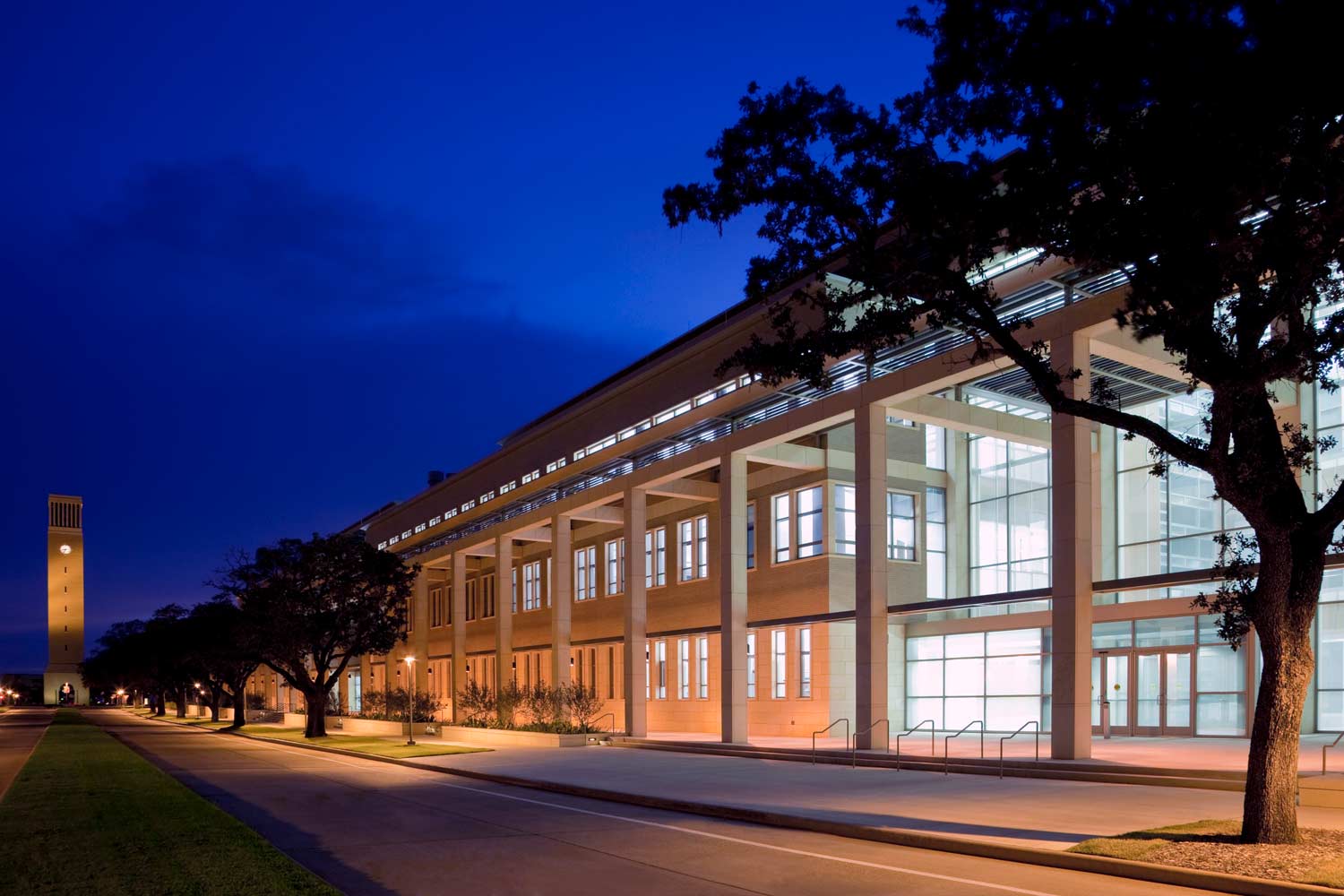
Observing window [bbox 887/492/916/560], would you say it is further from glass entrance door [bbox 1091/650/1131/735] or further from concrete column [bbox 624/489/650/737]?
concrete column [bbox 624/489/650/737]

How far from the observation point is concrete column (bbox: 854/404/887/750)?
95.3 ft

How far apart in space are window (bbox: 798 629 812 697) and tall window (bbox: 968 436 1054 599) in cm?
639

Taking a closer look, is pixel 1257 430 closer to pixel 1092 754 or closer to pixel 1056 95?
pixel 1056 95

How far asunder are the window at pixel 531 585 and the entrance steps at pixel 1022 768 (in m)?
28.5

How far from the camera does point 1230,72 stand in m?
11.8

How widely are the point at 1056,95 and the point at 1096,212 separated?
1.58 meters

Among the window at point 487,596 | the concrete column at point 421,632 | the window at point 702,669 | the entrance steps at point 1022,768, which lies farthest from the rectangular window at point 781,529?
the concrete column at point 421,632

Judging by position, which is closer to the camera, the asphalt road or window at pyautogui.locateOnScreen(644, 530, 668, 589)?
the asphalt road

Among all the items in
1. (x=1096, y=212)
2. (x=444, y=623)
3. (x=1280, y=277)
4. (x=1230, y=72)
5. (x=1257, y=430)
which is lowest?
(x=444, y=623)

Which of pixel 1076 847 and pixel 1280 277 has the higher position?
pixel 1280 277

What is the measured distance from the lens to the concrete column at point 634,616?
134 ft

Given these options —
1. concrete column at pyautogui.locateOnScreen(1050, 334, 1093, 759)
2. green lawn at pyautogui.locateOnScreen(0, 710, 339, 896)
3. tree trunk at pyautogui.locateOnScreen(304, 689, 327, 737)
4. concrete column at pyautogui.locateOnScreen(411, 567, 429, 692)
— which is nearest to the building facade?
concrete column at pyautogui.locateOnScreen(1050, 334, 1093, 759)

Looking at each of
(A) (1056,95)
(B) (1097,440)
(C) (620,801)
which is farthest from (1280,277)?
(B) (1097,440)

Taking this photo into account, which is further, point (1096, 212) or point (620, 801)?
point (620, 801)
